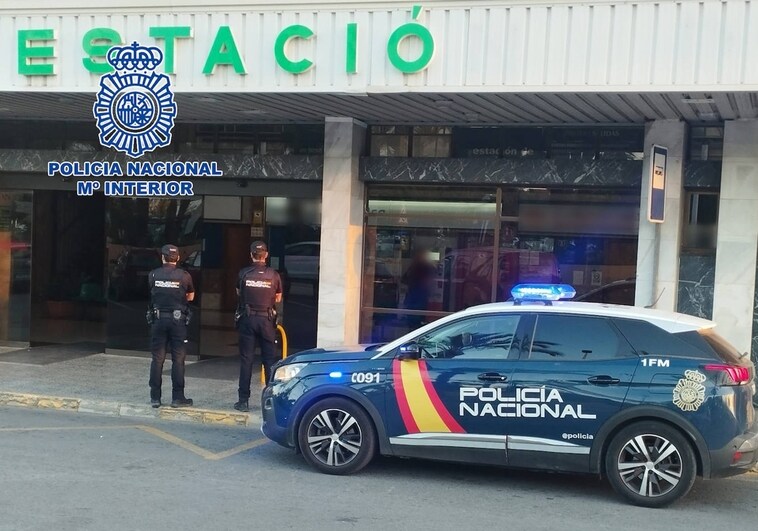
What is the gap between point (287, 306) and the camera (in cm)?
1402

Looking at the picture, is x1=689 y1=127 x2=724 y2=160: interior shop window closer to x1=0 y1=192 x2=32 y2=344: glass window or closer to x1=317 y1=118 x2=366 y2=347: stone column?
x1=317 y1=118 x2=366 y2=347: stone column

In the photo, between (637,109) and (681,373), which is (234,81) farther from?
(681,373)

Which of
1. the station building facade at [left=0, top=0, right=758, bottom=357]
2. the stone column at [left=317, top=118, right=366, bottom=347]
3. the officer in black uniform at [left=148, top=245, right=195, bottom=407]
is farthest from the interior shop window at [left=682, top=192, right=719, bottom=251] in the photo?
the officer in black uniform at [left=148, top=245, right=195, bottom=407]

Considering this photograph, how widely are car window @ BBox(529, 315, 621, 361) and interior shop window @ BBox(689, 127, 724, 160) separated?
15.8 ft

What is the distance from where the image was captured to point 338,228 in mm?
12078

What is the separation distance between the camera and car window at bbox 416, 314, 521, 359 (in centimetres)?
718

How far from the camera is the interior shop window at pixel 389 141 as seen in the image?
12281mm

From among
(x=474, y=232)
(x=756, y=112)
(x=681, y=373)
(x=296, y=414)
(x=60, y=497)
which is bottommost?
(x=60, y=497)

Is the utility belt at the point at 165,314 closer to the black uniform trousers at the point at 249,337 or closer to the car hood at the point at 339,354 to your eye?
the black uniform trousers at the point at 249,337

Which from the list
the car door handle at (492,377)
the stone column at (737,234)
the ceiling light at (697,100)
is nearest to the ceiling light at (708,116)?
the stone column at (737,234)

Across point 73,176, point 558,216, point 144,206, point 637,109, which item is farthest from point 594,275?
point 73,176

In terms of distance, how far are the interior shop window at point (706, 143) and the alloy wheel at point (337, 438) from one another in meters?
6.15

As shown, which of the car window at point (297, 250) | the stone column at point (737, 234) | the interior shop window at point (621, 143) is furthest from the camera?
the car window at point (297, 250)

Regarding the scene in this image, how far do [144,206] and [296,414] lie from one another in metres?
7.60
